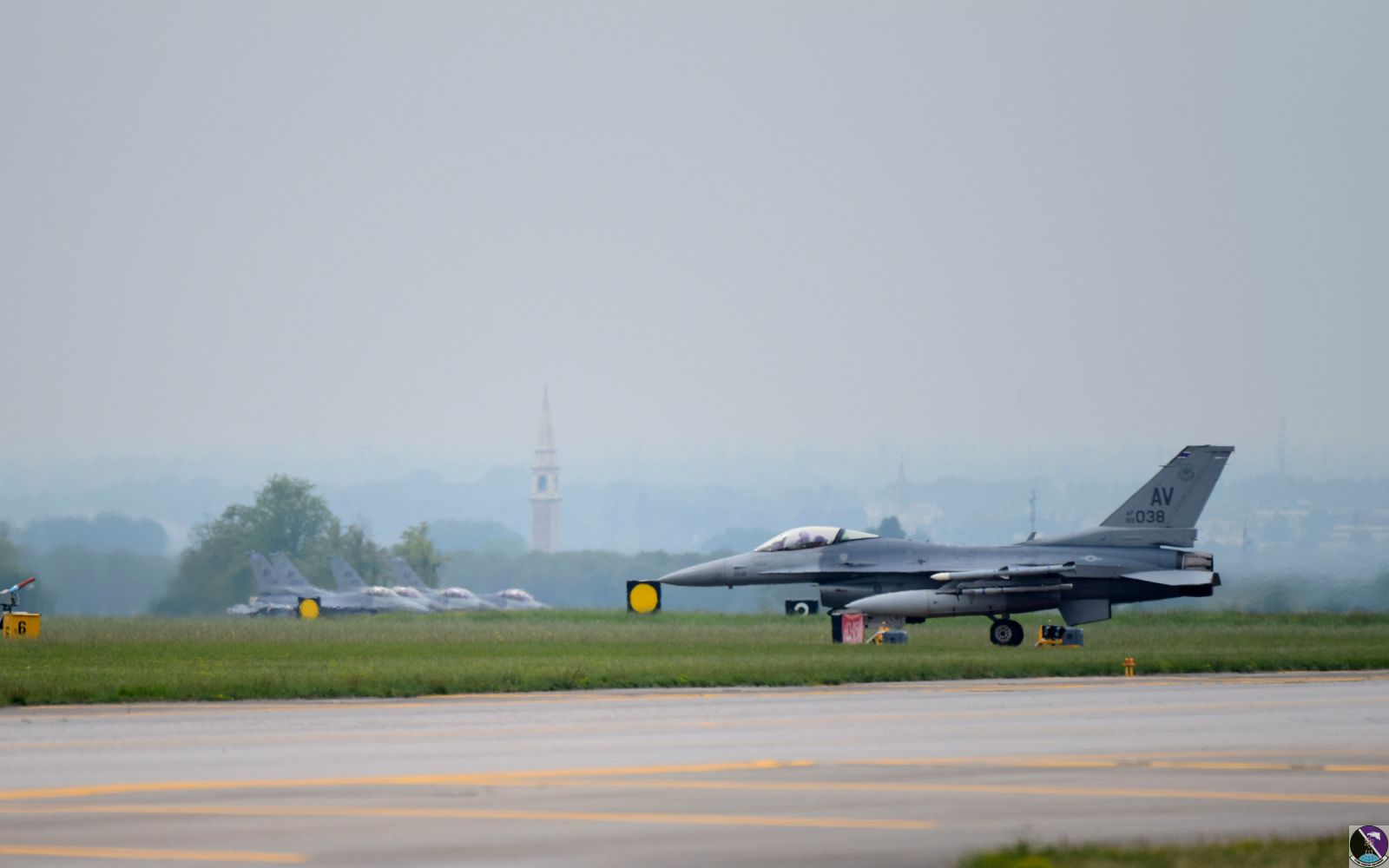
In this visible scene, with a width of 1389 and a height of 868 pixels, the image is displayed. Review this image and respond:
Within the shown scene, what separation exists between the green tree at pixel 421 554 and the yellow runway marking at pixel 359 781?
107m

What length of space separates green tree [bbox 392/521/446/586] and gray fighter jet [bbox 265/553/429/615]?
43151mm

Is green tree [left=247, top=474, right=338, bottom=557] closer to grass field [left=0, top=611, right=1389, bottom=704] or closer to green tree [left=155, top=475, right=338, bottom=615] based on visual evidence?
green tree [left=155, top=475, right=338, bottom=615]

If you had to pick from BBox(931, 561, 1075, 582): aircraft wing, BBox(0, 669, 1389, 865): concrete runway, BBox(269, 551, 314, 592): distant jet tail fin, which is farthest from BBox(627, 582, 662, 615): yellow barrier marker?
BBox(269, 551, 314, 592): distant jet tail fin

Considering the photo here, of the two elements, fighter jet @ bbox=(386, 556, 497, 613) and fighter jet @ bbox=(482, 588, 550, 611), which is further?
fighter jet @ bbox=(482, 588, 550, 611)

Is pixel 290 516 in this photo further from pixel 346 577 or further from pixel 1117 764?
pixel 1117 764

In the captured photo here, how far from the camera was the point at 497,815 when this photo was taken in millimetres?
11219

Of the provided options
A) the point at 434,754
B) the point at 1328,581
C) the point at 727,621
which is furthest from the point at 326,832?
the point at 1328,581

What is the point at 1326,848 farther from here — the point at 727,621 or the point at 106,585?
the point at 106,585

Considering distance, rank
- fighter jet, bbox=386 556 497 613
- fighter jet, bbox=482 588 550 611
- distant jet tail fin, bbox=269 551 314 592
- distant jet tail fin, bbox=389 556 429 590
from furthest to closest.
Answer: distant jet tail fin, bbox=389 556 429 590 < fighter jet, bbox=482 588 550 611 < fighter jet, bbox=386 556 497 613 < distant jet tail fin, bbox=269 551 314 592

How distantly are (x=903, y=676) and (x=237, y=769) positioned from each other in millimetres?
12856

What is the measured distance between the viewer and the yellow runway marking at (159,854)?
9.56 meters

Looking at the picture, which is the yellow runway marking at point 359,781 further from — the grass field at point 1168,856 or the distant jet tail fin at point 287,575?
the distant jet tail fin at point 287,575

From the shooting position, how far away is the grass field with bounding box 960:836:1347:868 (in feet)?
30.6

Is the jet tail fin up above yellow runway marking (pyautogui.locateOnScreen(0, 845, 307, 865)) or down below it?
above
